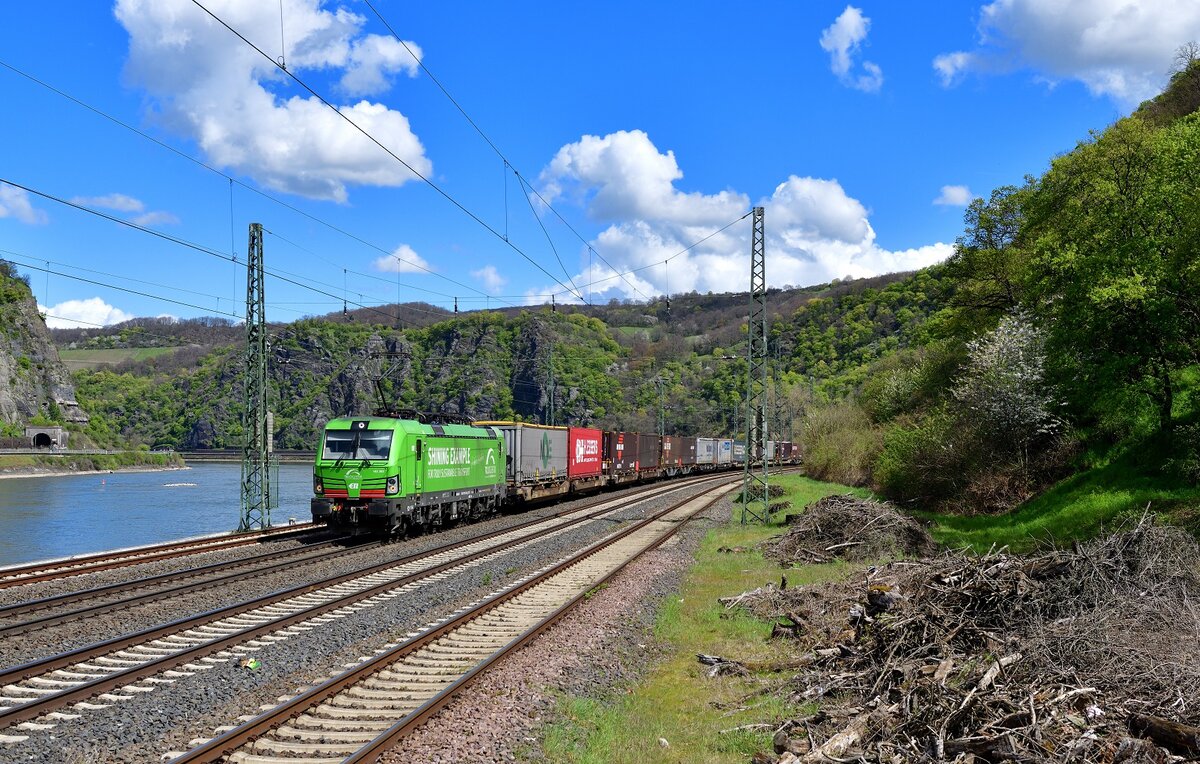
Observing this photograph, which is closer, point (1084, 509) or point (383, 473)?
point (1084, 509)

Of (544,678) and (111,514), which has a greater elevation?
(544,678)

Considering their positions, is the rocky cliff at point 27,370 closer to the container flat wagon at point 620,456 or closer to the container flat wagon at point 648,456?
the container flat wagon at point 648,456

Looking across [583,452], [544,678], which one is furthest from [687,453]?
[544,678]

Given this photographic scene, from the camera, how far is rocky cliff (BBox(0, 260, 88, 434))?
370 feet

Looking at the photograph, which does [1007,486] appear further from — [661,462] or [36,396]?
[36,396]

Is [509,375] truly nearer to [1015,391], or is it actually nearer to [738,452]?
[738,452]

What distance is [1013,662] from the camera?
304 inches

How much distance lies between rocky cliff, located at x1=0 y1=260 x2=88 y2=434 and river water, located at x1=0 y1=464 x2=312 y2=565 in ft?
128

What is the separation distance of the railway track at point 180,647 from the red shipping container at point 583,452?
74.3 feet

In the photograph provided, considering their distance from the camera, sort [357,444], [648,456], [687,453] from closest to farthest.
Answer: [357,444] → [648,456] → [687,453]

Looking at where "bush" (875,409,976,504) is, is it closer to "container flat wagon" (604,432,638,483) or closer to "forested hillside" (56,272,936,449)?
"container flat wagon" (604,432,638,483)

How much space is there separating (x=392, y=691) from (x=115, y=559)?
45.3 feet

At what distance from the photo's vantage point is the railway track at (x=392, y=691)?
7332 mm

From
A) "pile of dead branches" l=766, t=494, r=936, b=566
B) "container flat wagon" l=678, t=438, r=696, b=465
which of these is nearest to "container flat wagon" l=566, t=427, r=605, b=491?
"container flat wagon" l=678, t=438, r=696, b=465
